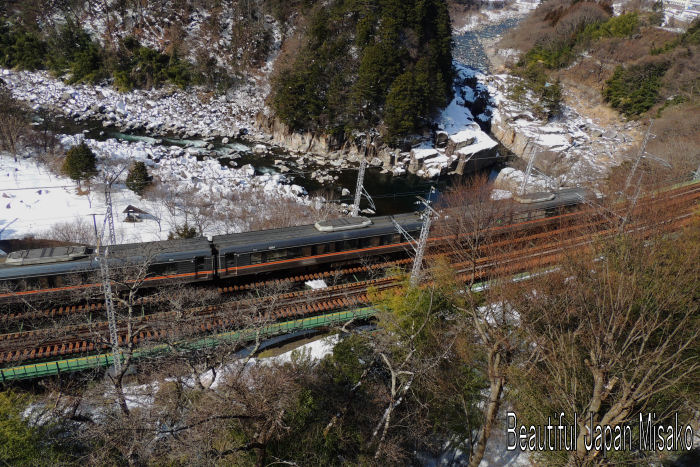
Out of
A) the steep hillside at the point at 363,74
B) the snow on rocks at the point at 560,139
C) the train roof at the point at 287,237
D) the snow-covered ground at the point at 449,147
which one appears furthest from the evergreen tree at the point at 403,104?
the train roof at the point at 287,237

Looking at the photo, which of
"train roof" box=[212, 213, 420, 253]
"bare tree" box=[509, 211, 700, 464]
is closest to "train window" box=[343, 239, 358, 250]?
"train roof" box=[212, 213, 420, 253]

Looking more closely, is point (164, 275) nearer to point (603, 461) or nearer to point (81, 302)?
point (81, 302)

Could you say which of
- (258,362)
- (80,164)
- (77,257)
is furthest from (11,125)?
(258,362)

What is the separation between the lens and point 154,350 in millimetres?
12148

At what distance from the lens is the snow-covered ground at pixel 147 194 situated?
20859mm

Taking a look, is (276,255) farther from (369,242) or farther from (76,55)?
(76,55)

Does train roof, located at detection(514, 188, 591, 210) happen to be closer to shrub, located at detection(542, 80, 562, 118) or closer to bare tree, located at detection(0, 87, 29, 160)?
shrub, located at detection(542, 80, 562, 118)

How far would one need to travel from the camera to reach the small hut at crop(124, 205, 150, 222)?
2108cm

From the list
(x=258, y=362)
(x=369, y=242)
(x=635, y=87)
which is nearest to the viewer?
(x=258, y=362)

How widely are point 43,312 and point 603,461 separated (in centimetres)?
1596

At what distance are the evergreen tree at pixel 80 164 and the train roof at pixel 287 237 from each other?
13103mm

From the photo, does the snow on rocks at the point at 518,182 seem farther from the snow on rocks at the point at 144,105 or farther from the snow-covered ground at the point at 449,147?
the snow on rocks at the point at 144,105

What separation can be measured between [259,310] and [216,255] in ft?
9.66

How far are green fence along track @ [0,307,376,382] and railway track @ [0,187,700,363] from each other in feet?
1.23
